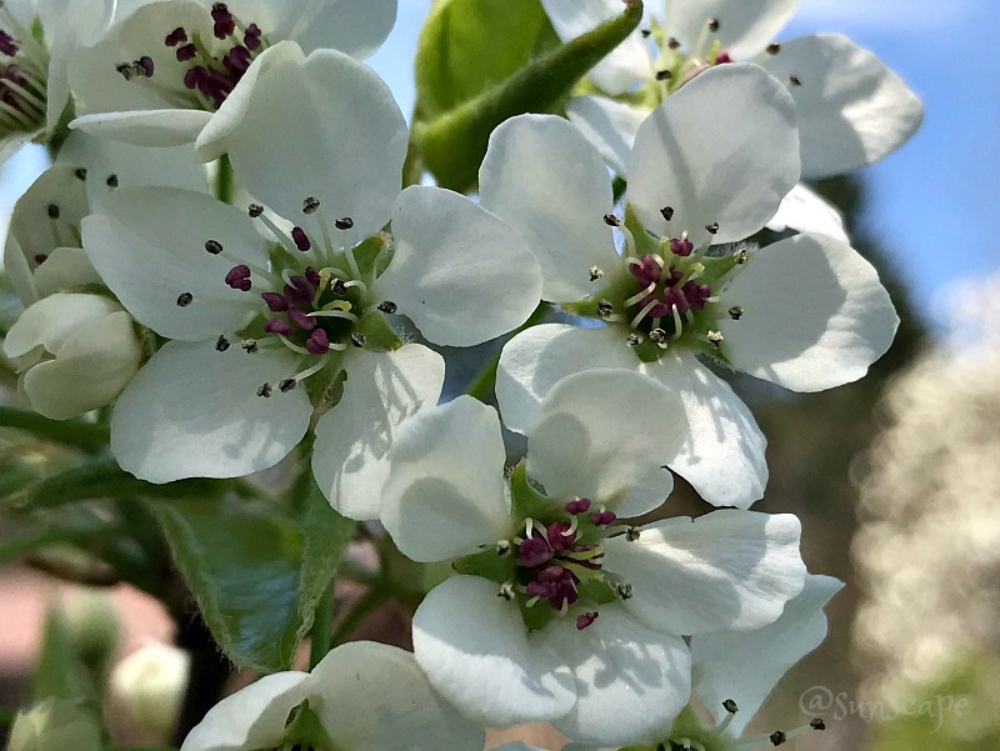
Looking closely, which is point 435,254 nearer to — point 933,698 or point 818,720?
point 818,720

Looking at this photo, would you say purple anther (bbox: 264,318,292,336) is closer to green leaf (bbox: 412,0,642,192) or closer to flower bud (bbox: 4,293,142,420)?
flower bud (bbox: 4,293,142,420)

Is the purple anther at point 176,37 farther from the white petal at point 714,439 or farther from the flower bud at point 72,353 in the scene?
the white petal at point 714,439

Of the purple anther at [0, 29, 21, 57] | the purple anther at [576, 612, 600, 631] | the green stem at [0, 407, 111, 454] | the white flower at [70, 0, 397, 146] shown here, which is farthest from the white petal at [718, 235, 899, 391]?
the purple anther at [0, 29, 21, 57]

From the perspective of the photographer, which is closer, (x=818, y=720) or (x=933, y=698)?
(x=818, y=720)

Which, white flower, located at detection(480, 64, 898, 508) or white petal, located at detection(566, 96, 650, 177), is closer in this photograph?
white flower, located at detection(480, 64, 898, 508)

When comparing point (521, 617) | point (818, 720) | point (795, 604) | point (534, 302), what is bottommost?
point (818, 720)

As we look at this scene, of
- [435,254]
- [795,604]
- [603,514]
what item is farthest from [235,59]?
[795,604]

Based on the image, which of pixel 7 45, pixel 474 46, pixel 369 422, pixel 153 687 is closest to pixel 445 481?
pixel 369 422

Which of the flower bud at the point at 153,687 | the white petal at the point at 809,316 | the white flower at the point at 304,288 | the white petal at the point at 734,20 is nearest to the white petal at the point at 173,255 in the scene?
the white flower at the point at 304,288
